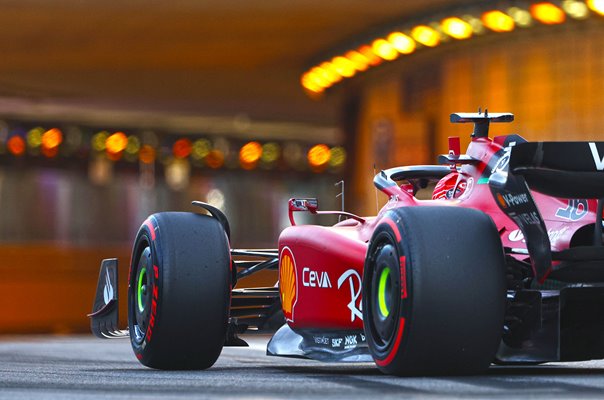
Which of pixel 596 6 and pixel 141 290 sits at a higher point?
pixel 596 6

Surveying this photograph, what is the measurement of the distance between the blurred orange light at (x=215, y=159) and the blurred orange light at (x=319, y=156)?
7.98ft

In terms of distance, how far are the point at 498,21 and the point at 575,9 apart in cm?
142

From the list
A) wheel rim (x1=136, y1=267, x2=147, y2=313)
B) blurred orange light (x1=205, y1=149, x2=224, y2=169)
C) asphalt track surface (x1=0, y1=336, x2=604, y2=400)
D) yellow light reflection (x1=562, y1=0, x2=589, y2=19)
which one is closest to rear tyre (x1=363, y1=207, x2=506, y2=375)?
asphalt track surface (x1=0, y1=336, x2=604, y2=400)

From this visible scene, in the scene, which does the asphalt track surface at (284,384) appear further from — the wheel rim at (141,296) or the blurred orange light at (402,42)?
the blurred orange light at (402,42)

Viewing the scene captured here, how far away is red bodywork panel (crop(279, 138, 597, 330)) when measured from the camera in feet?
22.8

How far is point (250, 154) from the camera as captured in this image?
40.2 m

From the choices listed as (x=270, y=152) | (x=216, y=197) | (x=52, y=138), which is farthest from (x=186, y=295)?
(x=270, y=152)

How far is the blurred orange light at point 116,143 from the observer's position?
123ft

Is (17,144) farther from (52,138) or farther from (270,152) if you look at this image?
(270,152)

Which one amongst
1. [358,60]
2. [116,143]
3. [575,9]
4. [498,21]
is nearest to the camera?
[575,9]

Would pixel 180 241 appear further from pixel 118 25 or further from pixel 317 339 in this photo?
pixel 118 25

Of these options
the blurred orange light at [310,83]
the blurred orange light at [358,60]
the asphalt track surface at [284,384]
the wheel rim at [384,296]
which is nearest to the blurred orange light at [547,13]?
the blurred orange light at [358,60]

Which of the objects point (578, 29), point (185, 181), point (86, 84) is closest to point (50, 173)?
point (185, 181)

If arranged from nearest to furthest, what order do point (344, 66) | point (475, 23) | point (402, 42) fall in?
point (475, 23)
point (402, 42)
point (344, 66)
